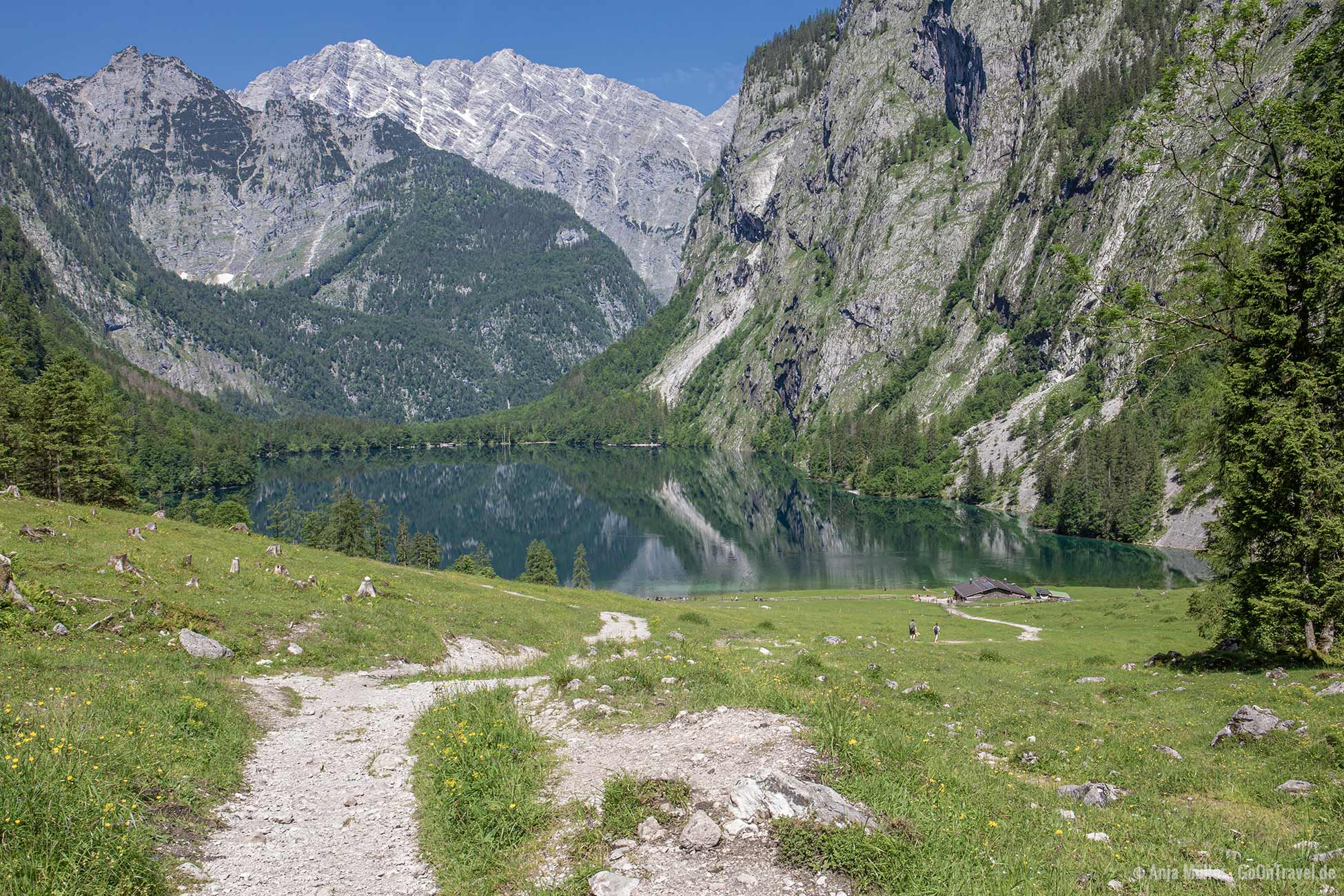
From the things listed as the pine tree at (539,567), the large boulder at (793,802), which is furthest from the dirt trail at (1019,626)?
the pine tree at (539,567)

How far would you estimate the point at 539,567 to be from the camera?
95.4 metres

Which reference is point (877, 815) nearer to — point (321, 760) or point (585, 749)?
point (585, 749)

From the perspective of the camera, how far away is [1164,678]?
24.2 m

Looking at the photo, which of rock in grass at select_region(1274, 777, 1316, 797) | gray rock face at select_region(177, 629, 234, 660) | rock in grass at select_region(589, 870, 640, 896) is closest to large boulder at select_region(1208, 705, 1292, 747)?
rock in grass at select_region(1274, 777, 1316, 797)

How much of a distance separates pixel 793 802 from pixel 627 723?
17.1 feet

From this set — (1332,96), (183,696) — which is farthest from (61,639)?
(1332,96)

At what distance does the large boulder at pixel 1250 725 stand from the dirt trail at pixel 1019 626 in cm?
3849

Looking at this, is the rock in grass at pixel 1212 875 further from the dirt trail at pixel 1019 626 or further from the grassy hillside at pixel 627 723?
the dirt trail at pixel 1019 626

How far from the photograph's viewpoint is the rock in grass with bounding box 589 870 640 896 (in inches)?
328

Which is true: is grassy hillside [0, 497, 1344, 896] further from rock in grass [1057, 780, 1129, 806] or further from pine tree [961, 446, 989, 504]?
pine tree [961, 446, 989, 504]

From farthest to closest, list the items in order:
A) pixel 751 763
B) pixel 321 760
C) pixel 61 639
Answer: pixel 61 639
pixel 321 760
pixel 751 763

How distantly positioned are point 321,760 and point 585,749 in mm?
5489

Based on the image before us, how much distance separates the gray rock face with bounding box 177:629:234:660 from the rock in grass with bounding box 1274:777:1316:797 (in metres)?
25.0

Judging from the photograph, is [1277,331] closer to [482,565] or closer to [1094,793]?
[1094,793]
